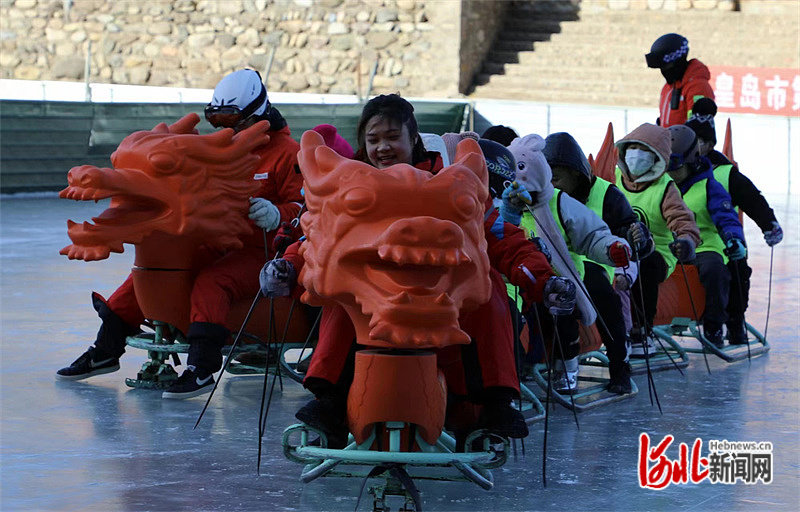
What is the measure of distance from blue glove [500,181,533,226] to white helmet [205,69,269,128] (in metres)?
1.48

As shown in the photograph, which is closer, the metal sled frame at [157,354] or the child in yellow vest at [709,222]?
the metal sled frame at [157,354]

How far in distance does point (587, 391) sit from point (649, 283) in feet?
2.82

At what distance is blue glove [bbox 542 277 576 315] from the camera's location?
14.4ft

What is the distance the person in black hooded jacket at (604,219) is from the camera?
6070 mm

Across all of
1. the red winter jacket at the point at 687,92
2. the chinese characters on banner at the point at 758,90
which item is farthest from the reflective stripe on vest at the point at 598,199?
the chinese characters on banner at the point at 758,90

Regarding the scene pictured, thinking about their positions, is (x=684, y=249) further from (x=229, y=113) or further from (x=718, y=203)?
(x=229, y=113)

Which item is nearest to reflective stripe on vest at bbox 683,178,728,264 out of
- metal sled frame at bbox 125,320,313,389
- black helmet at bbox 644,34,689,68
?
black helmet at bbox 644,34,689,68

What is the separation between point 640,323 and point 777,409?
108 cm

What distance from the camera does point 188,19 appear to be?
2744cm

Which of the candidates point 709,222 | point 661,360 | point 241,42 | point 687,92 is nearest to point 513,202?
point 661,360

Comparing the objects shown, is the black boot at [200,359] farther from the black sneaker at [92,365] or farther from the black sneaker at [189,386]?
the black sneaker at [92,365]

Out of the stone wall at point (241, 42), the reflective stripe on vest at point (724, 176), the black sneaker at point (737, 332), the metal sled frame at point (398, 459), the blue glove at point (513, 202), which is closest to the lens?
the metal sled frame at point (398, 459)

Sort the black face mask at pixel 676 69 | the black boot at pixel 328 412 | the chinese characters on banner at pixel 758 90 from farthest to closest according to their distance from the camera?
the chinese characters on banner at pixel 758 90 → the black face mask at pixel 676 69 → the black boot at pixel 328 412

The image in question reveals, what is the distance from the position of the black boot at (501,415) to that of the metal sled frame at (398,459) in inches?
2.0
